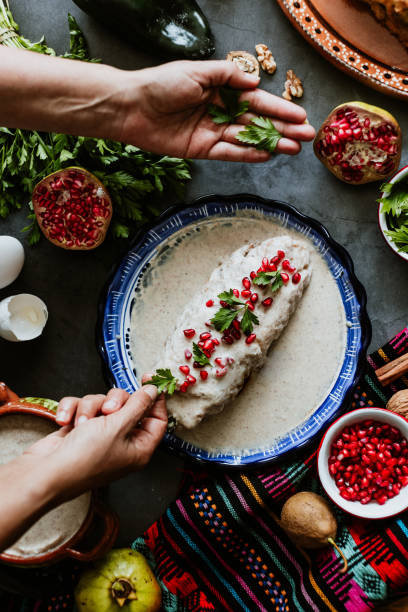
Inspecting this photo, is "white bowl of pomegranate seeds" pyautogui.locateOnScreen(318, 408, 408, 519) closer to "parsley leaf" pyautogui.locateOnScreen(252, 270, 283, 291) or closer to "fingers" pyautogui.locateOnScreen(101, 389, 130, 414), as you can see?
"parsley leaf" pyautogui.locateOnScreen(252, 270, 283, 291)

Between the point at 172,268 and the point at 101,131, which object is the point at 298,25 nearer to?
the point at 101,131

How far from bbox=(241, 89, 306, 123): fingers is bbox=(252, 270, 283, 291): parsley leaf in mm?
850

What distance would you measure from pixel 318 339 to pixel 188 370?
81 centimetres

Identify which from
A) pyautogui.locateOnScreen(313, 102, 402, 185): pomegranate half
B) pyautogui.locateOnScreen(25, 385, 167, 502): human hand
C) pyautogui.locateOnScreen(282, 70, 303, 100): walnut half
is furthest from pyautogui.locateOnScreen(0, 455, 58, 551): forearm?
pyautogui.locateOnScreen(282, 70, 303, 100): walnut half

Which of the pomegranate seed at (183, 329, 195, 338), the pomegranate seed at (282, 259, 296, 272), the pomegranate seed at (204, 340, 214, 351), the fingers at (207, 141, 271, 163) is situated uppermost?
the fingers at (207, 141, 271, 163)

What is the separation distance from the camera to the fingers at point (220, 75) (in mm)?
2910

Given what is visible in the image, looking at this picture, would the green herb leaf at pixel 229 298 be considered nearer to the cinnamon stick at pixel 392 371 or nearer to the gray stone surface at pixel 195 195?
the gray stone surface at pixel 195 195

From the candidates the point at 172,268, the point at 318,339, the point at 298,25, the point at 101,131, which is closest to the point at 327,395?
the point at 318,339

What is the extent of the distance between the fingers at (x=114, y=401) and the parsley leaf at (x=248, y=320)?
0.73 m

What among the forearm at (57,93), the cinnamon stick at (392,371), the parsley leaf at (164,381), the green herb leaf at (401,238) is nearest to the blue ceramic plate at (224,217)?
the cinnamon stick at (392,371)

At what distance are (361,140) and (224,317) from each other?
4.27ft

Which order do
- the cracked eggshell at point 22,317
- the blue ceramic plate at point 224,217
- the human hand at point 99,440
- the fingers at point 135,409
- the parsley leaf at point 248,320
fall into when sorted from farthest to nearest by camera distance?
the cracked eggshell at point 22,317
the blue ceramic plate at point 224,217
the parsley leaf at point 248,320
the fingers at point 135,409
the human hand at point 99,440

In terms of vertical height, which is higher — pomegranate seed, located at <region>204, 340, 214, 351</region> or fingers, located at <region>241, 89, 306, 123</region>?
fingers, located at <region>241, 89, 306, 123</region>

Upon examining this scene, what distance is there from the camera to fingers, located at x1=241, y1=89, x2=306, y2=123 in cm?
304
